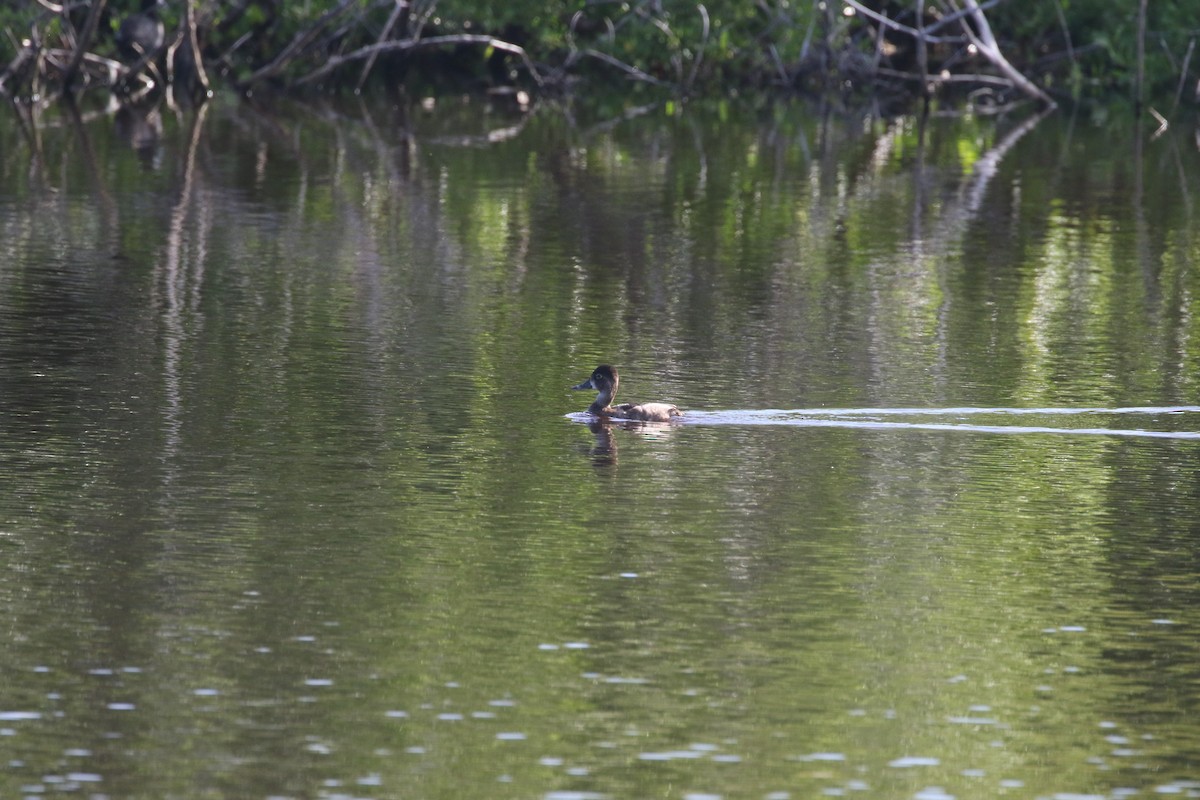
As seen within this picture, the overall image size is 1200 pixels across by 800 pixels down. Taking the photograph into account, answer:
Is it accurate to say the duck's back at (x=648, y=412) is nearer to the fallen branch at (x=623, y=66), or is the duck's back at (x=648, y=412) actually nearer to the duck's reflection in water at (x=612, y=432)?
the duck's reflection in water at (x=612, y=432)

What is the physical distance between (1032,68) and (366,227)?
2590 centimetres

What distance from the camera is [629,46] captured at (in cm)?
4528

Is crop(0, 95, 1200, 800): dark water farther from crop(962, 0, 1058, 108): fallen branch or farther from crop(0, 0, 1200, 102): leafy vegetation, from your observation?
crop(0, 0, 1200, 102): leafy vegetation

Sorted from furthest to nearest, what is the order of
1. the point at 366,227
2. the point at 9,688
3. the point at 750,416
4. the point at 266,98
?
1. the point at 266,98
2. the point at 366,227
3. the point at 750,416
4. the point at 9,688

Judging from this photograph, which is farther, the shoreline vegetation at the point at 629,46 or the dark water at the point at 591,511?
the shoreline vegetation at the point at 629,46

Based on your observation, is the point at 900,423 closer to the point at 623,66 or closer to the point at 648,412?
the point at 648,412

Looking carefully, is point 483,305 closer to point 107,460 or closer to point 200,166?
point 107,460

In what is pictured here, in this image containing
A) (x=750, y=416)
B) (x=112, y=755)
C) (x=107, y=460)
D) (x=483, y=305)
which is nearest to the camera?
(x=112, y=755)

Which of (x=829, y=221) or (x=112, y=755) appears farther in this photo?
(x=829, y=221)

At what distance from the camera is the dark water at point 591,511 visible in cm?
850

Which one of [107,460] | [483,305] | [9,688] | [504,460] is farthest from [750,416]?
[9,688]

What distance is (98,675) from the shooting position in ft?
29.8

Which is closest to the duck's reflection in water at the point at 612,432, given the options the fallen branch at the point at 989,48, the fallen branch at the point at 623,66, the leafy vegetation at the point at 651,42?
the fallen branch at the point at 989,48

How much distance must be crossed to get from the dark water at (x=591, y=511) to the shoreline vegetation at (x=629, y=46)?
57.9 feet
